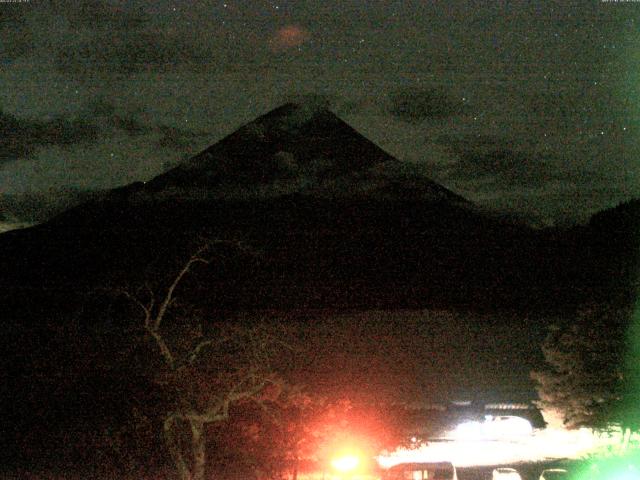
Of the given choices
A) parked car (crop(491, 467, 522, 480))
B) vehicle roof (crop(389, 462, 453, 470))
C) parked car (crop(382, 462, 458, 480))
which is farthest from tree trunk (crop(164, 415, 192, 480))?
parked car (crop(491, 467, 522, 480))

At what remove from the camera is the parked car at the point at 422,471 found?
14273mm

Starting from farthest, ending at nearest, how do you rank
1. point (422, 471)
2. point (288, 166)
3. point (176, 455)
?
point (288, 166) < point (422, 471) < point (176, 455)

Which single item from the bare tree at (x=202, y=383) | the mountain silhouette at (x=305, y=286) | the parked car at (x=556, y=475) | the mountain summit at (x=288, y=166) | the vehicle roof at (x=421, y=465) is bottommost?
the parked car at (x=556, y=475)

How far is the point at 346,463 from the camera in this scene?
44.6ft

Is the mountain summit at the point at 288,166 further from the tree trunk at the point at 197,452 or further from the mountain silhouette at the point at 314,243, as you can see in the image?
the tree trunk at the point at 197,452

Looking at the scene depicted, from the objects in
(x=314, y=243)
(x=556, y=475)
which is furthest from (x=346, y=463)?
(x=314, y=243)

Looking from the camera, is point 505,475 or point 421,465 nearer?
point 421,465

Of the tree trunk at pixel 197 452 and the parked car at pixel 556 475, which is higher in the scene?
the tree trunk at pixel 197 452

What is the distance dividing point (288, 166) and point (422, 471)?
4506 centimetres

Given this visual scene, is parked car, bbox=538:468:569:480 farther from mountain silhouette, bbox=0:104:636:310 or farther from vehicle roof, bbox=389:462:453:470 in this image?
mountain silhouette, bbox=0:104:636:310

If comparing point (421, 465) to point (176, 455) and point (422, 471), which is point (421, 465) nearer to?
point (422, 471)

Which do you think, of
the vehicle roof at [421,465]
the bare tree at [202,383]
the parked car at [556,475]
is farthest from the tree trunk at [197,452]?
the parked car at [556,475]

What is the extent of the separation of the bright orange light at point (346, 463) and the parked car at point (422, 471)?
80 centimetres

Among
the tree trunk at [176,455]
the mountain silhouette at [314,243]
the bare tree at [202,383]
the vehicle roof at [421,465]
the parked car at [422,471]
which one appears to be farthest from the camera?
the mountain silhouette at [314,243]
